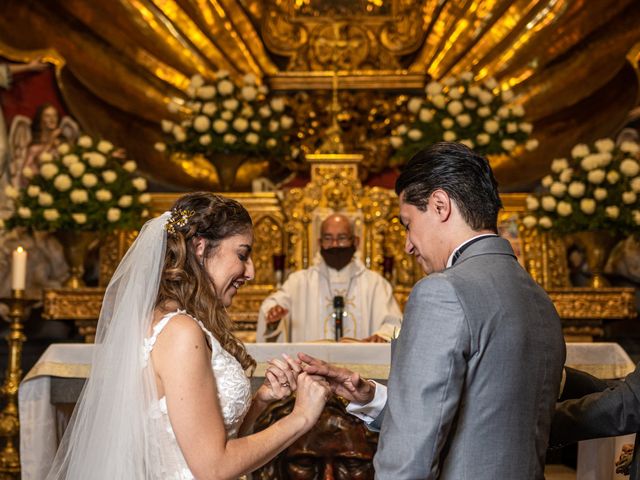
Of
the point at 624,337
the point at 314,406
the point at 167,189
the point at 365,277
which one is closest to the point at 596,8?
the point at 624,337

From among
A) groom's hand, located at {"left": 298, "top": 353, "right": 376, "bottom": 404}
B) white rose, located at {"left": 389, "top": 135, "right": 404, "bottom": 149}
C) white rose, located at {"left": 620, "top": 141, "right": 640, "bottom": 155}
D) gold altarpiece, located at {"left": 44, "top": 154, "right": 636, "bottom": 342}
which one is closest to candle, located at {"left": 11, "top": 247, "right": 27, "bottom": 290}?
gold altarpiece, located at {"left": 44, "top": 154, "right": 636, "bottom": 342}

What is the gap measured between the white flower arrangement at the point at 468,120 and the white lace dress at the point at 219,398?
15.9 ft

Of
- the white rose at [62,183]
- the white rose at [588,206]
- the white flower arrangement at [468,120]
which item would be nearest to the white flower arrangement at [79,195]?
the white rose at [62,183]

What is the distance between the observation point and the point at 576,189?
7020 millimetres

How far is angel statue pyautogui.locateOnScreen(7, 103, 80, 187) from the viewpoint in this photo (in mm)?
8000

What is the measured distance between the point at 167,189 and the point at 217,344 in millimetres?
5616

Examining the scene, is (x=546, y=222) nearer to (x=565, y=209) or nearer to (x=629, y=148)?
(x=565, y=209)

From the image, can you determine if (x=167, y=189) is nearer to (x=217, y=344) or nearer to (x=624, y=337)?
(x=624, y=337)

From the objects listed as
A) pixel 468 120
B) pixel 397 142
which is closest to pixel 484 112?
pixel 468 120

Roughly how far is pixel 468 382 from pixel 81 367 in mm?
3148

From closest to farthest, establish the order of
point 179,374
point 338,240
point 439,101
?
point 179,374
point 338,240
point 439,101

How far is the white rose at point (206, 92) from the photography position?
794cm

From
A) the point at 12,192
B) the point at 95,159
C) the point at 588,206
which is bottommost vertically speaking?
the point at 588,206

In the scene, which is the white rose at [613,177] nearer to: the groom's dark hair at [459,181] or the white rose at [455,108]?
the white rose at [455,108]
